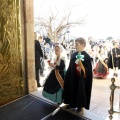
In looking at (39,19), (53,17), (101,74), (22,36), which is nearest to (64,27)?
(53,17)

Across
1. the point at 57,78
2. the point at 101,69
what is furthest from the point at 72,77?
the point at 101,69

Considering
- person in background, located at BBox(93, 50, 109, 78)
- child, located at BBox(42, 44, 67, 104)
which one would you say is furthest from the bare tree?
child, located at BBox(42, 44, 67, 104)

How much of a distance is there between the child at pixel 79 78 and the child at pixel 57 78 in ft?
0.59

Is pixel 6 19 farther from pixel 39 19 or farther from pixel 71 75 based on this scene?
pixel 39 19

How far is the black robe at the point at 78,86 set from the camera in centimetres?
274

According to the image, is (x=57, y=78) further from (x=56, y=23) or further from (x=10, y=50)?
(x=56, y=23)

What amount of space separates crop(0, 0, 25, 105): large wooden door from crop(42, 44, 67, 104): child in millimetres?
804

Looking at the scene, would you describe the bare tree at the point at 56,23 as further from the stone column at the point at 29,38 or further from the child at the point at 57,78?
the child at the point at 57,78

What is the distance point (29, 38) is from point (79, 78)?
1.66 meters

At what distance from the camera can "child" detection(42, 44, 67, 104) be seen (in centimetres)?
303

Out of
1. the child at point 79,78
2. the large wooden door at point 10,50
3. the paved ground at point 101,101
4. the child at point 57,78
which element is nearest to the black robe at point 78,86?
the child at point 79,78

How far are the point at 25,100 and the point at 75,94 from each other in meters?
1.26

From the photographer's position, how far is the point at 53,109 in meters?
3.13

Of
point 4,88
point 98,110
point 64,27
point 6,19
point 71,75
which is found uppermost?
point 64,27
